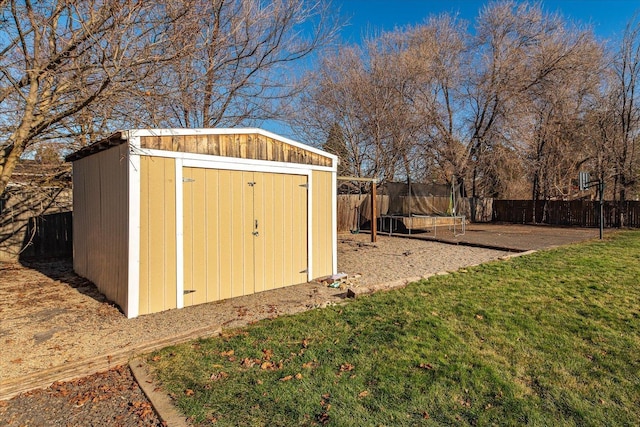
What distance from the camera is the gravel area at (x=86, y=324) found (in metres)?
2.46

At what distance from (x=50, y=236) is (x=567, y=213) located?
20.2 m

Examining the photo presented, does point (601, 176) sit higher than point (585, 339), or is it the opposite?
point (601, 176)

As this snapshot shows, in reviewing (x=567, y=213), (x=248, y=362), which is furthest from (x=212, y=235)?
(x=567, y=213)

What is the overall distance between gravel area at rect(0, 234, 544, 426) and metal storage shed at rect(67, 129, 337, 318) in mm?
315

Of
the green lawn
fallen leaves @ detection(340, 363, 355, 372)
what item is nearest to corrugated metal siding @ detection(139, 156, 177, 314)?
the green lawn

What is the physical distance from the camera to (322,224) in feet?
20.1

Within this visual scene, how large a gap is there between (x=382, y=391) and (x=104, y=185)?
4508 millimetres

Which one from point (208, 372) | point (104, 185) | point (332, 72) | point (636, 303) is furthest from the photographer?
point (332, 72)

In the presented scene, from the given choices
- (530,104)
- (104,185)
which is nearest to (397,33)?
(530,104)

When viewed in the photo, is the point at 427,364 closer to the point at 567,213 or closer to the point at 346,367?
the point at 346,367

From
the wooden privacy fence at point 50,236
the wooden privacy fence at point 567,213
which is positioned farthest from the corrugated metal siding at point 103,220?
the wooden privacy fence at point 567,213

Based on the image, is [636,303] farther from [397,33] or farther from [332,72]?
[397,33]

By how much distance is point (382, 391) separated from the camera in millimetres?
2555

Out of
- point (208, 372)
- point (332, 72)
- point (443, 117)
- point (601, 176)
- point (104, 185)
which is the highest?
point (332, 72)
